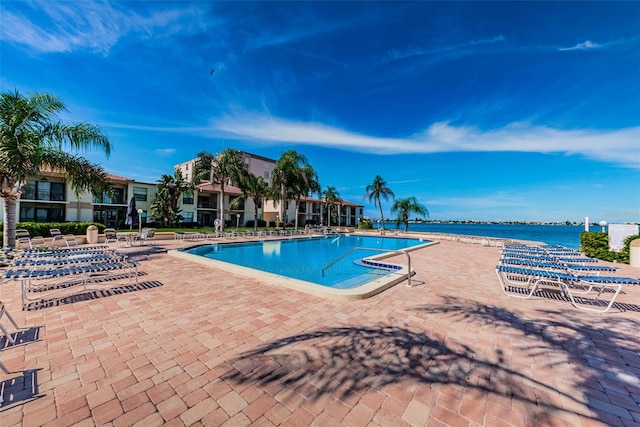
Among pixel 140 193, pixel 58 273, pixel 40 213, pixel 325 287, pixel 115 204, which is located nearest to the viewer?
pixel 58 273

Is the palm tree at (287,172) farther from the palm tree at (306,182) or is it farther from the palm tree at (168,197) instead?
the palm tree at (168,197)

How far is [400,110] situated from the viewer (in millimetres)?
22859

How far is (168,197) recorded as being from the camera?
1114 inches

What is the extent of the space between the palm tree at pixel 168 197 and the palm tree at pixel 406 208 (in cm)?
2699

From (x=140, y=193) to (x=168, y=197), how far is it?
403 centimetres

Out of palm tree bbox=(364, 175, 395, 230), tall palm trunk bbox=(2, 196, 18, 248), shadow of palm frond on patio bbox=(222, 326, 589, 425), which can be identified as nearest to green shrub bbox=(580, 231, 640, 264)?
shadow of palm frond on patio bbox=(222, 326, 589, 425)

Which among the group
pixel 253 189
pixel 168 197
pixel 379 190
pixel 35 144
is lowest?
pixel 168 197

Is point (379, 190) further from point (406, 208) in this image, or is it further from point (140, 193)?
point (140, 193)

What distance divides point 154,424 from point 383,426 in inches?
72.9

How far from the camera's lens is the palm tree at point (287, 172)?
2794cm

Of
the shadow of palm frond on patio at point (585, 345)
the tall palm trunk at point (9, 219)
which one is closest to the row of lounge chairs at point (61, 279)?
the tall palm trunk at point (9, 219)

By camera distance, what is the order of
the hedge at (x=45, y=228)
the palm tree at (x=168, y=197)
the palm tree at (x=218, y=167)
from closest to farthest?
the hedge at (x=45, y=228), the palm tree at (x=218, y=167), the palm tree at (x=168, y=197)

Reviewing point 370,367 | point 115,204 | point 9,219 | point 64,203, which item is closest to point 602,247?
point 370,367

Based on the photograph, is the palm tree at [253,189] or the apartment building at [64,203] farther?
the palm tree at [253,189]
